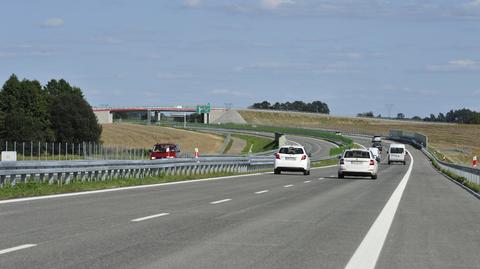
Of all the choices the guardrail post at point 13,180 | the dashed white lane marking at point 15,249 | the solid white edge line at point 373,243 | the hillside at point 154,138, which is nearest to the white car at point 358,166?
the guardrail post at point 13,180

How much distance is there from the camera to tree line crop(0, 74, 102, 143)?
109m

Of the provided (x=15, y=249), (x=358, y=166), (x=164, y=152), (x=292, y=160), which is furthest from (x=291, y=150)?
(x=15, y=249)

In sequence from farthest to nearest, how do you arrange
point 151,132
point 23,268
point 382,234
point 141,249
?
1. point 151,132
2. point 382,234
3. point 141,249
4. point 23,268

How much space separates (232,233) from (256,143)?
108 meters

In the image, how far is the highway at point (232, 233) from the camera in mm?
10062

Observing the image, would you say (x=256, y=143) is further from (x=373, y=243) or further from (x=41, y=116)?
(x=373, y=243)

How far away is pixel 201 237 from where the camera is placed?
40.4 ft

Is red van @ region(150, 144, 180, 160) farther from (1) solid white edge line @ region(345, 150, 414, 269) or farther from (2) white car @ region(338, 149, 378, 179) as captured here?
(1) solid white edge line @ region(345, 150, 414, 269)

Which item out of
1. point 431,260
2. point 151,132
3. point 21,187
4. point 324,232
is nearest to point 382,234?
point 324,232

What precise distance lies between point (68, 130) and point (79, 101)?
4964 mm

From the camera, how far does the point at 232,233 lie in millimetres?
12984

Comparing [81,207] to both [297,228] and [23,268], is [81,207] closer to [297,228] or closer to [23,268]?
[297,228]

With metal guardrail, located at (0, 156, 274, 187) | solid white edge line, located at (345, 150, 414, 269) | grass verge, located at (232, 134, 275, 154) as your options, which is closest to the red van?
metal guardrail, located at (0, 156, 274, 187)

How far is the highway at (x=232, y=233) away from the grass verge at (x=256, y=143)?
281ft
